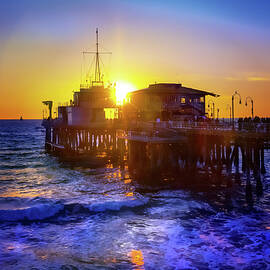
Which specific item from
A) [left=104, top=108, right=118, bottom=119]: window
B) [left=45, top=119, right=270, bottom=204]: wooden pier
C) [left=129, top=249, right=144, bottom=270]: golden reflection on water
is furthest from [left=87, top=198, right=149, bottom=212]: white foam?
[left=104, top=108, right=118, bottom=119]: window

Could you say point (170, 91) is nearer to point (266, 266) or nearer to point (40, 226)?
point (40, 226)

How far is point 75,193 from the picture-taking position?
84.4 feet

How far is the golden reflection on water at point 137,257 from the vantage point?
13.0 metres

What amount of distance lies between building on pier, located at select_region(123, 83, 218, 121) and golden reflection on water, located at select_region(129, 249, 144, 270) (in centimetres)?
3303

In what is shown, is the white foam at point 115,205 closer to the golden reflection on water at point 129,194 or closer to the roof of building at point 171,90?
the golden reflection on water at point 129,194

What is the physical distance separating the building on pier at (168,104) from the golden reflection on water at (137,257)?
33.0m

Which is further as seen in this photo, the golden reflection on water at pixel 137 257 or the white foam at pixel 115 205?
the white foam at pixel 115 205

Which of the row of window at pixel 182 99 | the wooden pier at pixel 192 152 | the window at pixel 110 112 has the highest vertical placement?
the row of window at pixel 182 99

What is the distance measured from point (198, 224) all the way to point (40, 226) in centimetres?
867

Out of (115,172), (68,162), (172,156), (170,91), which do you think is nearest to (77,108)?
(68,162)

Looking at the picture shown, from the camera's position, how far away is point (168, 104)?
4725 cm

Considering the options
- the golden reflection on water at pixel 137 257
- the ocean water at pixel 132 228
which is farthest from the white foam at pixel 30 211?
the golden reflection on water at pixel 137 257

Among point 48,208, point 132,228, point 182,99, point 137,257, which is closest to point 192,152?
point 132,228

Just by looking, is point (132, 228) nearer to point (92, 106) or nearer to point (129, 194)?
point (129, 194)
